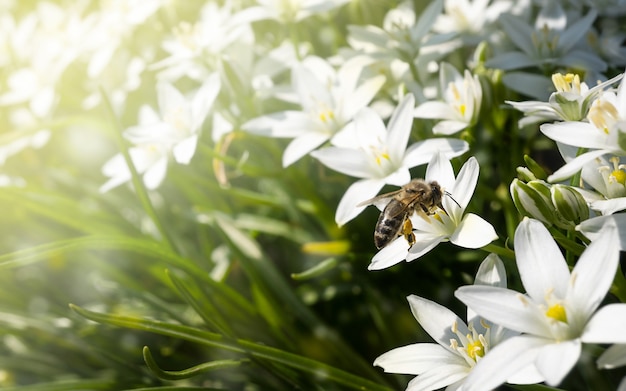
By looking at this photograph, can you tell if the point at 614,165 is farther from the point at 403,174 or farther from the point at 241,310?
the point at 241,310

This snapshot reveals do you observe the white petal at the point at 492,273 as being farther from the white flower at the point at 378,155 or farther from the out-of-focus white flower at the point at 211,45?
the out-of-focus white flower at the point at 211,45

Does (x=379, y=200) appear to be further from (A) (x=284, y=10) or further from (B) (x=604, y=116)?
(A) (x=284, y=10)

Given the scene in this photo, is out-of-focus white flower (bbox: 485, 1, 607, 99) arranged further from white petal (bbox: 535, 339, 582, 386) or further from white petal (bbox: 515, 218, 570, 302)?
white petal (bbox: 535, 339, 582, 386)

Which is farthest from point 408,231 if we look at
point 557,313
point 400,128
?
point 557,313

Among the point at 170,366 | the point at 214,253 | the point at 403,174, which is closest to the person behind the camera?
the point at 403,174

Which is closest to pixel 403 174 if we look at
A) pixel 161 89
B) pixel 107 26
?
pixel 161 89

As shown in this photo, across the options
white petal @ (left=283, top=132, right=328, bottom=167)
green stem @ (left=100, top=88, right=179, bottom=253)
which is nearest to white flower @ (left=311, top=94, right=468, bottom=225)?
white petal @ (left=283, top=132, right=328, bottom=167)

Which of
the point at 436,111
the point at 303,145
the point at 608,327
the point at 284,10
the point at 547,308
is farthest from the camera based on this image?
the point at 284,10

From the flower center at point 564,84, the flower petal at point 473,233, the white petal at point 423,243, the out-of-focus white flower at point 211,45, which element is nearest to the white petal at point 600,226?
the flower petal at point 473,233
